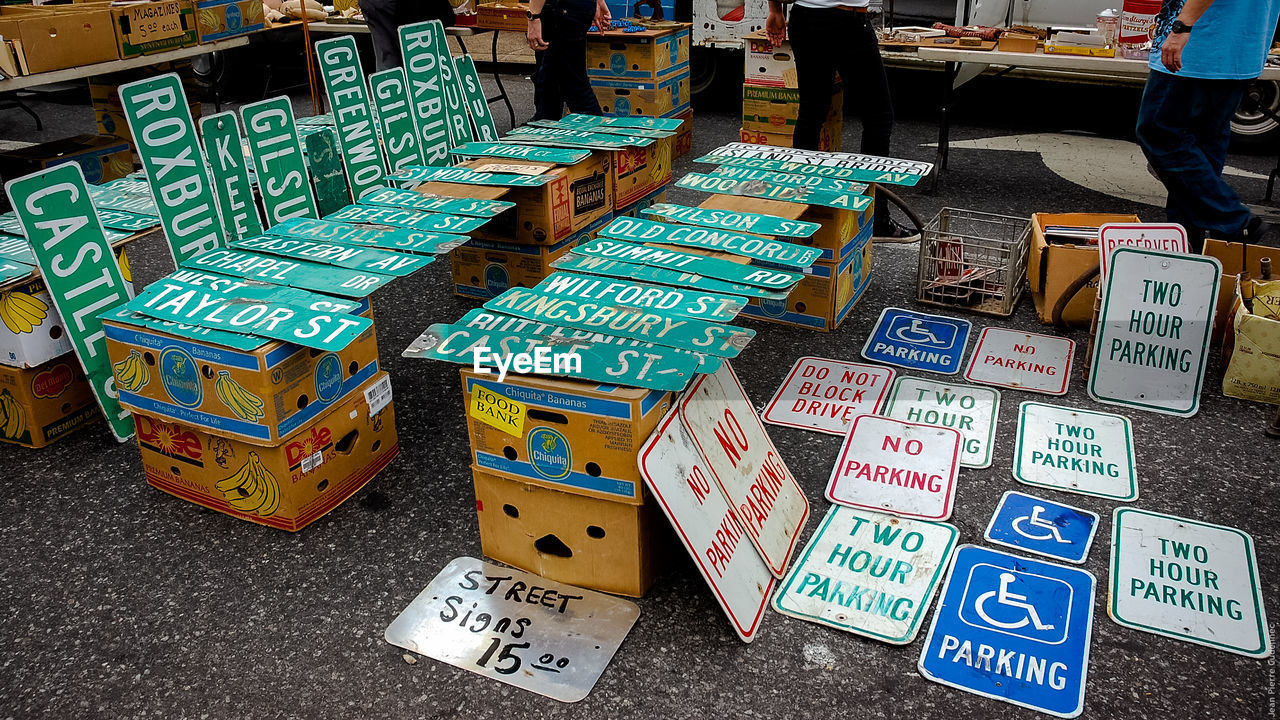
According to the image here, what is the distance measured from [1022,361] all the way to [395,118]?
10.7 feet

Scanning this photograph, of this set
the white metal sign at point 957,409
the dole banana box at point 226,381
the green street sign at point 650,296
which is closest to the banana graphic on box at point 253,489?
the dole banana box at point 226,381

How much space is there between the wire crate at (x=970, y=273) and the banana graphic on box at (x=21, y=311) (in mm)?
3698

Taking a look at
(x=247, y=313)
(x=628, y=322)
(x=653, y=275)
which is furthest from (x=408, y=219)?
(x=628, y=322)

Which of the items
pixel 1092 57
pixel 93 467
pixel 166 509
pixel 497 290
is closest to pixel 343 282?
pixel 166 509

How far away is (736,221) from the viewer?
12.4ft

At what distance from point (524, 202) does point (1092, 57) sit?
3633 mm

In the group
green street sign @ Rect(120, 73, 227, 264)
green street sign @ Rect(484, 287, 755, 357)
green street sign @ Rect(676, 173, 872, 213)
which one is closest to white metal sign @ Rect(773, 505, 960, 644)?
green street sign @ Rect(484, 287, 755, 357)

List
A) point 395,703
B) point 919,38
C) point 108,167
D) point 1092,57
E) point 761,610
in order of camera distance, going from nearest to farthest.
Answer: point 395,703 < point 761,610 < point 1092,57 < point 108,167 < point 919,38

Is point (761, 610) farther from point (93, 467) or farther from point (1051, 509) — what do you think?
point (93, 467)

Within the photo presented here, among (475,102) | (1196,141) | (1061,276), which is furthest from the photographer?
(475,102)

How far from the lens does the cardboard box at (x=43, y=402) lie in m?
3.53

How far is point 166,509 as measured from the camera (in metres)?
3.25

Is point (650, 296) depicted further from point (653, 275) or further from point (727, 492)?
point (727, 492)

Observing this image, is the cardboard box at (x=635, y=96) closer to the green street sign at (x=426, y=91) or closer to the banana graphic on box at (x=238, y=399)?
the green street sign at (x=426, y=91)
